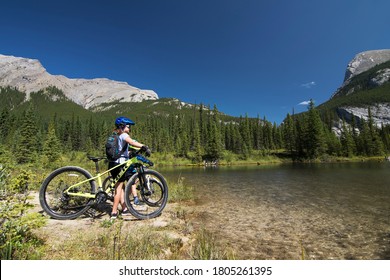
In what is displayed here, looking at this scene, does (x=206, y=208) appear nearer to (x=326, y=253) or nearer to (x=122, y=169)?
(x=122, y=169)

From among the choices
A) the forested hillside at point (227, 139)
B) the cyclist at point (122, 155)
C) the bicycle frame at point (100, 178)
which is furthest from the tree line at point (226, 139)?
the cyclist at point (122, 155)

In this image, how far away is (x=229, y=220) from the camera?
7.12m

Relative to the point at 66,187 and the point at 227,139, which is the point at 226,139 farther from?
the point at 66,187

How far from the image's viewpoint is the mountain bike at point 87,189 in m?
5.91

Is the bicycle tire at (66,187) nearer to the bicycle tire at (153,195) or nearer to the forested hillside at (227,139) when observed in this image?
the bicycle tire at (153,195)

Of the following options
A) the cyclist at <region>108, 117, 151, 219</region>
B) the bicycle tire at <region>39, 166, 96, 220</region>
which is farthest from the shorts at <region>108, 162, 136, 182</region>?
the bicycle tire at <region>39, 166, 96, 220</region>

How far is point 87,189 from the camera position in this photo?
6.31 m

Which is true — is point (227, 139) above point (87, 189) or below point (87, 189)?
above

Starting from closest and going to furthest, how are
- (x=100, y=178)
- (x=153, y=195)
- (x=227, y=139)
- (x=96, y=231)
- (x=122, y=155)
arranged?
(x=96, y=231), (x=100, y=178), (x=122, y=155), (x=153, y=195), (x=227, y=139)

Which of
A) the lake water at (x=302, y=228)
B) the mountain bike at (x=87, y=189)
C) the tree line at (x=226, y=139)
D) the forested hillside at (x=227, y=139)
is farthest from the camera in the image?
the forested hillside at (x=227, y=139)

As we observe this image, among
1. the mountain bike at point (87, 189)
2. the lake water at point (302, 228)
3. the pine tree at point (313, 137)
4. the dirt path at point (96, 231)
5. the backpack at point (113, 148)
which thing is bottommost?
the lake water at point (302, 228)

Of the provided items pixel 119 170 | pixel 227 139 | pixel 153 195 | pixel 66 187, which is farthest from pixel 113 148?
pixel 227 139
